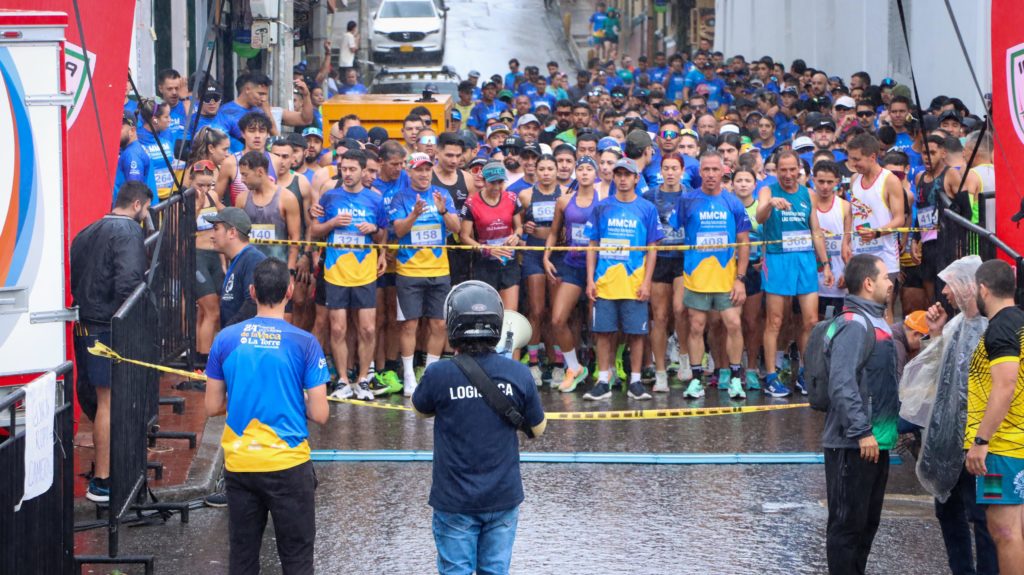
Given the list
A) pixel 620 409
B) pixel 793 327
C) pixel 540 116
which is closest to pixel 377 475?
pixel 620 409

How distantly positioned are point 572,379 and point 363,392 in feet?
6.11

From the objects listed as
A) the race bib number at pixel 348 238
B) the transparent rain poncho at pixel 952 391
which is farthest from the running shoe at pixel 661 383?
the transparent rain poncho at pixel 952 391

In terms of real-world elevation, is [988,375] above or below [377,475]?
above

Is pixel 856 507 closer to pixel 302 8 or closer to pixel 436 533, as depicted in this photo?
pixel 436 533

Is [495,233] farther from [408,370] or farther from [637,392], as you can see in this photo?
[637,392]

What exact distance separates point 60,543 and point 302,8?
25.6 m

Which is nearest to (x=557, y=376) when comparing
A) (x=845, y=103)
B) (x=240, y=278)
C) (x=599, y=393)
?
(x=599, y=393)

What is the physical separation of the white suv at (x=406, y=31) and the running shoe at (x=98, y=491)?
3335 cm

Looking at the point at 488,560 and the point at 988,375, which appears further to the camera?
the point at 988,375

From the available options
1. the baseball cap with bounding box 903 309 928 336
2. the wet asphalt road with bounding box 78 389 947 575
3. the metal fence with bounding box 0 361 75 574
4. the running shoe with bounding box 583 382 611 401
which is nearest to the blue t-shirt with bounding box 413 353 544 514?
the wet asphalt road with bounding box 78 389 947 575

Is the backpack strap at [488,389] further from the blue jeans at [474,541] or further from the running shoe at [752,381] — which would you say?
the running shoe at [752,381]

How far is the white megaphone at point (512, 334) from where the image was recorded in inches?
260

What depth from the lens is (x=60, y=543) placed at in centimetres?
664

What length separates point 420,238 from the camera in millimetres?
12188
